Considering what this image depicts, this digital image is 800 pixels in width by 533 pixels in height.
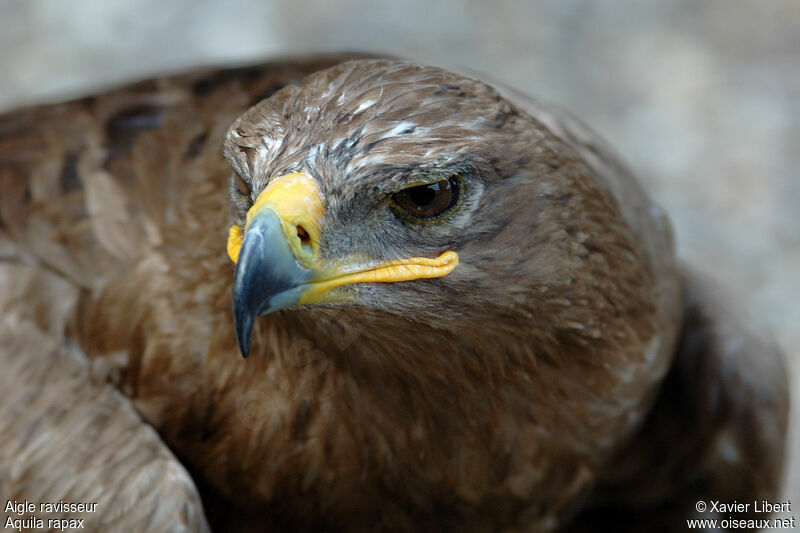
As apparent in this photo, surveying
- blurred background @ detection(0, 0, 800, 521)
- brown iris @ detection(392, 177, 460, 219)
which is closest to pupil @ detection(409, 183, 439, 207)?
brown iris @ detection(392, 177, 460, 219)

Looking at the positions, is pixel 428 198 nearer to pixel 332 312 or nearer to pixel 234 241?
pixel 332 312

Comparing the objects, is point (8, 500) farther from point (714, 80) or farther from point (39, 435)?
point (714, 80)

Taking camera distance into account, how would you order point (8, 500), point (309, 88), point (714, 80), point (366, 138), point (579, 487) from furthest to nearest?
point (714, 80) → point (579, 487) → point (8, 500) → point (309, 88) → point (366, 138)

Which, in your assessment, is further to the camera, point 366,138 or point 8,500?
point 8,500

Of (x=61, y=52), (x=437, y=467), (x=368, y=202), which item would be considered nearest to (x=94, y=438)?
(x=437, y=467)

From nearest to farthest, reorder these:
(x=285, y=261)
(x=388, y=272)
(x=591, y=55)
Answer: (x=285, y=261) → (x=388, y=272) → (x=591, y=55)

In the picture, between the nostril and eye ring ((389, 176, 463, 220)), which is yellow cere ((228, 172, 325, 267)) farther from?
eye ring ((389, 176, 463, 220))

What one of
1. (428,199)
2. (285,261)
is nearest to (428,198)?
(428,199)
